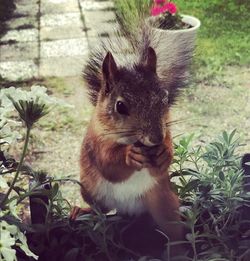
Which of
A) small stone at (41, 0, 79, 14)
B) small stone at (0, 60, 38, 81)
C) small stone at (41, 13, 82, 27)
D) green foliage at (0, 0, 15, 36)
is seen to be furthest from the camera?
small stone at (41, 0, 79, 14)

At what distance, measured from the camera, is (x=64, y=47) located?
3229 mm

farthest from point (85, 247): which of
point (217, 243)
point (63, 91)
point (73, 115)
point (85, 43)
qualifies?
point (85, 43)

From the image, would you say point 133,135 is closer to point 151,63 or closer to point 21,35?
point 151,63

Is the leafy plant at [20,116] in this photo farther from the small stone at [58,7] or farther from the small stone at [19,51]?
the small stone at [58,7]

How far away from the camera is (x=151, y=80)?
3.24 feet

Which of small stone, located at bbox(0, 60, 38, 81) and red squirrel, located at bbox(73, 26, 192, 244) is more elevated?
red squirrel, located at bbox(73, 26, 192, 244)

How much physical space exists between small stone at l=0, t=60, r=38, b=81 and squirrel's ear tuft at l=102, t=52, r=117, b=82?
195cm

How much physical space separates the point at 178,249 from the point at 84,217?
175 millimetres

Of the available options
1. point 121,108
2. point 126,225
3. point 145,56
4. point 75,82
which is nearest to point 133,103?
point 121,108

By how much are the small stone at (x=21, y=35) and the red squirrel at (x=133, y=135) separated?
92.6 inches

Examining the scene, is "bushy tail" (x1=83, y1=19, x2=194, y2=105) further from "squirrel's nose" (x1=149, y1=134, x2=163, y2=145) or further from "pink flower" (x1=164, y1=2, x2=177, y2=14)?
"pink flower" (x1=164, y1=2, x2=177, y2=14)

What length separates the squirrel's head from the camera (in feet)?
3.05

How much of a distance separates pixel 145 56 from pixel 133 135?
0.17 m

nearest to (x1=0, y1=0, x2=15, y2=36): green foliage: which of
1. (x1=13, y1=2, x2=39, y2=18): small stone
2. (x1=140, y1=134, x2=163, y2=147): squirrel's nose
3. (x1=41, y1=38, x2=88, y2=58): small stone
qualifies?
(x1=13, y1=2, x2=39, y2=18): small stone
